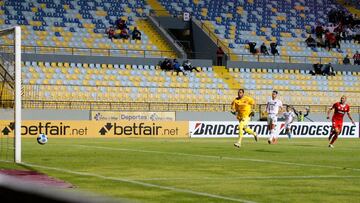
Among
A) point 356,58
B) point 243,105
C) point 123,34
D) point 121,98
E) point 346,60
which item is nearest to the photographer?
point 243,105

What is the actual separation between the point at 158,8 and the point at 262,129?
1600 centimetres

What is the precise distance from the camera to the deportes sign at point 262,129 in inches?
1667

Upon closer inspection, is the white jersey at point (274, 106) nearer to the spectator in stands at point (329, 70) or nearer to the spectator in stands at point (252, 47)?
the spectator in stands at point (252, 47)

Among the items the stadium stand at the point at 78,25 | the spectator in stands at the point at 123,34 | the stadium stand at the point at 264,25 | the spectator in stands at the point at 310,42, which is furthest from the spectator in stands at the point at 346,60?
the spectator in stands at the point at 123,34

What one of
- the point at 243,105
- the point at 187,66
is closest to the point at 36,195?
the point at 243,105

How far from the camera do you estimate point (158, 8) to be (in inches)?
2229

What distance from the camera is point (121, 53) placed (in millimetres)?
50656

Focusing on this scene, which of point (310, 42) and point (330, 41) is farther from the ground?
point (330, 41)

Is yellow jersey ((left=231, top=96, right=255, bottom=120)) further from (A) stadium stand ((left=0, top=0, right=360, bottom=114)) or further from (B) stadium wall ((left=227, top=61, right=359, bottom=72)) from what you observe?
(B) stadium wall ((left=227, top=61, right=359, bottom=72))

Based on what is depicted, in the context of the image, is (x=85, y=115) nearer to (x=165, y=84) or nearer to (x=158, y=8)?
(x=165, y=84)

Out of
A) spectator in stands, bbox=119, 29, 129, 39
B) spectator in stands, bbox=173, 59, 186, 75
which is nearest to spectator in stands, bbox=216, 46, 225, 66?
spectator in stands, bbox=173, 59, 186, 75

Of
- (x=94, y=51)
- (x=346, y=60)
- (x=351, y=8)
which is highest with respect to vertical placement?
(x=351, y=8)

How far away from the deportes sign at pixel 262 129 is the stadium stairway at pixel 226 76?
5.74m

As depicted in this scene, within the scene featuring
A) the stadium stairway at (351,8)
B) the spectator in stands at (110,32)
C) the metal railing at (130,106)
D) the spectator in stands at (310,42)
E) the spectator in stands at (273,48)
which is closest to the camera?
the metal railing at (130,106)
